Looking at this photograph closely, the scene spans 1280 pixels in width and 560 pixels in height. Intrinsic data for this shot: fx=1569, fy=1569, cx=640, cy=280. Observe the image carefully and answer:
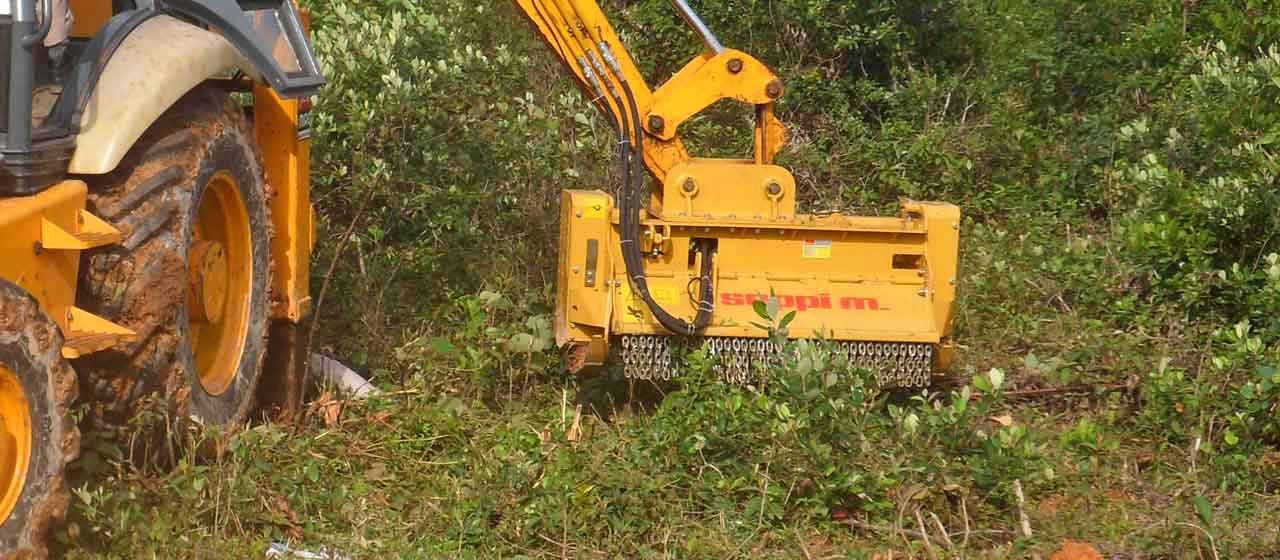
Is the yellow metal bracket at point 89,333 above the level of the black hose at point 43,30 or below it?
below

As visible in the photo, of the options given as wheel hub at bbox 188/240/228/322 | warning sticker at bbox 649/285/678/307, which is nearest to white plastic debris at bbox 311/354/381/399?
wheel hub at bbox 188/240/228/322

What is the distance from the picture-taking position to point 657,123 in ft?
19.2

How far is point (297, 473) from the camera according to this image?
16.4ft

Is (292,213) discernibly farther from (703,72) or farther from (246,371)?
(703,72)

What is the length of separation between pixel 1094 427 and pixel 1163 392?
18.0 inches

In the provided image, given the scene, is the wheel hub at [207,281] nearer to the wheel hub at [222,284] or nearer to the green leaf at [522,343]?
the wheel hub at [222,284]

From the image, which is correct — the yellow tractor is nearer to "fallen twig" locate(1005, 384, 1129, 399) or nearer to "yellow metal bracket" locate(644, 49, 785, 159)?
"yellow metal bracket" locate(644, 49, 785, 159)

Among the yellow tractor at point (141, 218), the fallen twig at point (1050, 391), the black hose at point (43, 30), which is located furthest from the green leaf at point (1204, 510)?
the black hose at point (43, 30)

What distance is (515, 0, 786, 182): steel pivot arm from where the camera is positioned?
577 cm

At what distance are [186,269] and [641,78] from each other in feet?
6.57

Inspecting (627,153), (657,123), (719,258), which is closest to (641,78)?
(657,123)

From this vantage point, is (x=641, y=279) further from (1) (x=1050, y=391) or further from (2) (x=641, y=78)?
(1) (x=1050, y=391)

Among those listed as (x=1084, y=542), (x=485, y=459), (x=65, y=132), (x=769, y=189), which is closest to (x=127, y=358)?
(x=65, y=132)

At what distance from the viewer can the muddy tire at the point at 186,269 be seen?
4.30 metres
